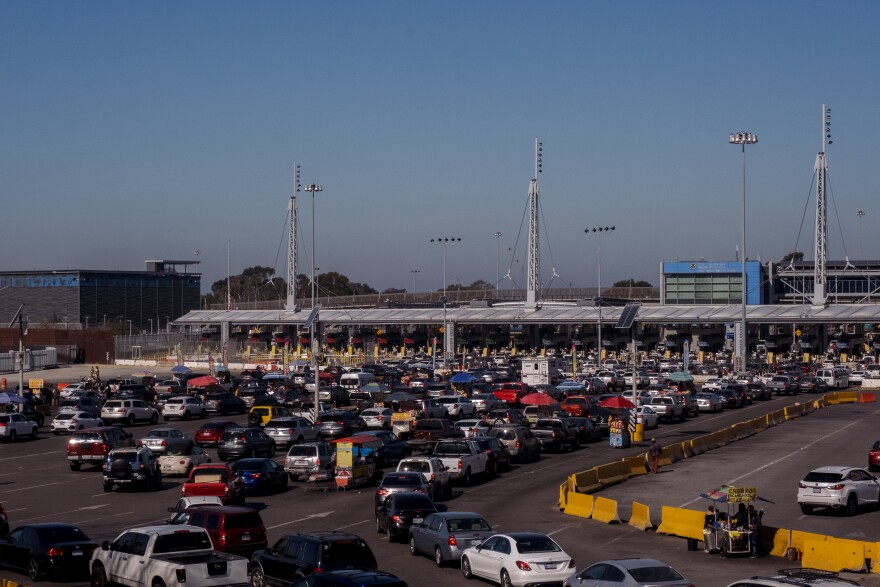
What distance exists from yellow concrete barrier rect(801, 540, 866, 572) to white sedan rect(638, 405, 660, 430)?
28958 millimetres

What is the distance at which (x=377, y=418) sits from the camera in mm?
52625

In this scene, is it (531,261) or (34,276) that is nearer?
(531,261)

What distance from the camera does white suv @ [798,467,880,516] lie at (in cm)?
2914

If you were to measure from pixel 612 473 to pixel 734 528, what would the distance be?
39.2 ft

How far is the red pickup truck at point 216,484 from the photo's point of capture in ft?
102

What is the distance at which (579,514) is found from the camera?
29984 mm

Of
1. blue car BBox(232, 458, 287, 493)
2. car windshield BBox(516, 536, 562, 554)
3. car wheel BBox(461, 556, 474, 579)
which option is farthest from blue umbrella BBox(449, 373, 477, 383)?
car windshield BBox(516, 536, 562, 554)

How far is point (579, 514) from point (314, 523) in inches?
282

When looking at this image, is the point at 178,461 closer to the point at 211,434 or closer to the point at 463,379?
the point at 211,434

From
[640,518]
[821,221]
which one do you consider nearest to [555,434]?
[640,518]

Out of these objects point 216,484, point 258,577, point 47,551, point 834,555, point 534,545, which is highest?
point 534,545

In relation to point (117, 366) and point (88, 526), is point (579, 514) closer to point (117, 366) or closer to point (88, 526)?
point (88, 526)

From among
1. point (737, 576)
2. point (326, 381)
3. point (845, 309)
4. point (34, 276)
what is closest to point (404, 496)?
point (737, 576)

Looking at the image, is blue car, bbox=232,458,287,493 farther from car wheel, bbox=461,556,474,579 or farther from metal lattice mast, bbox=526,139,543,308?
metal lattice mast, bbox=526,139,543,308
